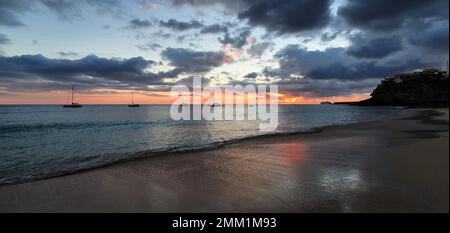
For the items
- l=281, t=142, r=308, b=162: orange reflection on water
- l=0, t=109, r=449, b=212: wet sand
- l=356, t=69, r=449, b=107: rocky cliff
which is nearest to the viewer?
l=0, t=109, r=449, b=212: wet sand

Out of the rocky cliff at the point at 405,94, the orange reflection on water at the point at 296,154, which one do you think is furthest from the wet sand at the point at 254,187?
the rocky cliff at the point at 405,94

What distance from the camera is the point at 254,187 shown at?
313 inches

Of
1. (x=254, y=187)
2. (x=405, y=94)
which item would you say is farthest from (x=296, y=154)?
(x=405, y=94)

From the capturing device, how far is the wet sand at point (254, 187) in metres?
6.30

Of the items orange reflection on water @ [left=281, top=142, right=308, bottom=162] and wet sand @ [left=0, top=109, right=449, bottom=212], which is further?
orange reflection on water @ [left=281, top=142, right=308, bottom=162]

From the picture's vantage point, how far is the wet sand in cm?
630

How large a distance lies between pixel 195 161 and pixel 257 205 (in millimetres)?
6645

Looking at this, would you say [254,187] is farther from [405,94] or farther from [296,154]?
[405,94]

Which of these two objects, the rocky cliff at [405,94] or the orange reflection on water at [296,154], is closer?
the orange reflection on water at [296,154]

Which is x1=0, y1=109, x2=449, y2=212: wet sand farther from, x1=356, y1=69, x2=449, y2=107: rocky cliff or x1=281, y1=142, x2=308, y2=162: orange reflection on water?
x1=356, y1=69, x2=449, y2=107: rocky cliff

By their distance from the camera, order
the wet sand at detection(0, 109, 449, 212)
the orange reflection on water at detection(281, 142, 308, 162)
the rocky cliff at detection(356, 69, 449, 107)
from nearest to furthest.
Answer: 1. the wet sand at detection(0, 109, 449, 212)
2. the orange reflection on water at detection(281, 142, 308, 162)
3. the rocky cliff at detection(356, 69, 449, 107)

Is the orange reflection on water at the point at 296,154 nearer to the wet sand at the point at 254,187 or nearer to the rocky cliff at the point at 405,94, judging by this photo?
the wet sand at the point at 254,187

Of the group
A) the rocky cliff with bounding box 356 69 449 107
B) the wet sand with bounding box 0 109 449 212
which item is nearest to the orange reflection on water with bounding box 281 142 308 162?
the wet sand with bounding box 0 109 449 212
